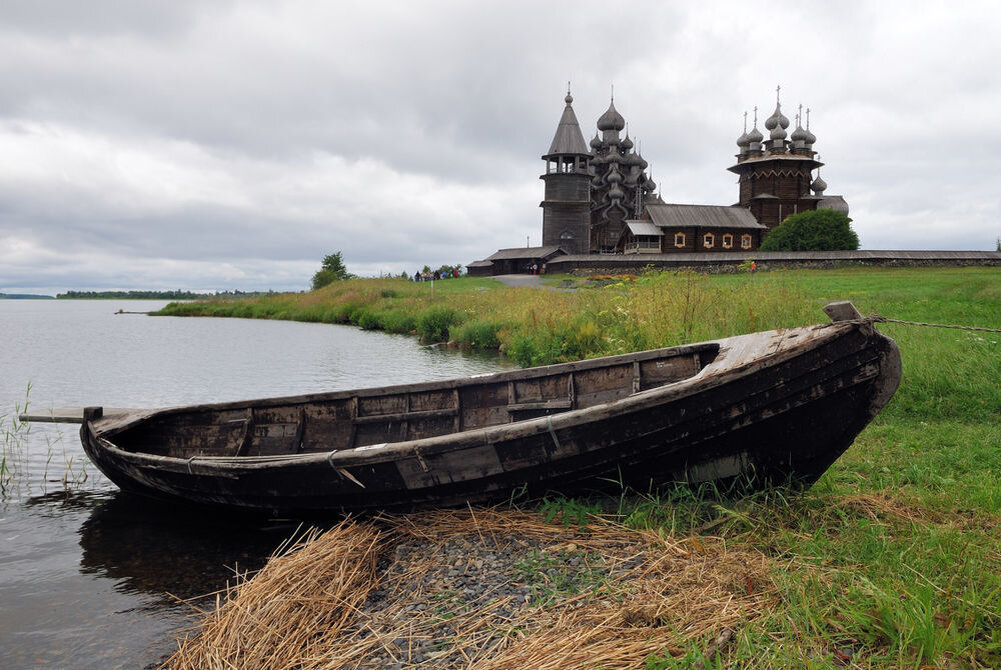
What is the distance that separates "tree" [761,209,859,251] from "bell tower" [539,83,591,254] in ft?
56.8

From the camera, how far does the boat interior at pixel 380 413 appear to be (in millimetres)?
6793

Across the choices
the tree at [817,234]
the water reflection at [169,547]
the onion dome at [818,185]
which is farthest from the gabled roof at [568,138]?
the water reflection at [169,547]

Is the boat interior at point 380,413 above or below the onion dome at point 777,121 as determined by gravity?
below

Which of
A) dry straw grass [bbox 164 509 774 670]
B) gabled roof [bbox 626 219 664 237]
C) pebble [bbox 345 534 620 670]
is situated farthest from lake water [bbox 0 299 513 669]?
gabled roof [bbox 626 219 664 237]

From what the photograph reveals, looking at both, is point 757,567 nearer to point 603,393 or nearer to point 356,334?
point 603,393

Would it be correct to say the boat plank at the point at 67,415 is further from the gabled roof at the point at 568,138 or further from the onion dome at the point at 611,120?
the onion dome at the point at 611,120

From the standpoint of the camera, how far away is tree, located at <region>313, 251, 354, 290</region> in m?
61.1

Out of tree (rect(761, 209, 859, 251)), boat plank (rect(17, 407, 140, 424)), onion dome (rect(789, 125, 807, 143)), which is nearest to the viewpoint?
boat plank (rect(17, 407, 140, 424))

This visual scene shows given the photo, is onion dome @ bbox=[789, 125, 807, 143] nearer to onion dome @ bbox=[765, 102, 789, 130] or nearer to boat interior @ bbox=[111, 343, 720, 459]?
onion dome @ bbox=[765, 102, 789, 130]

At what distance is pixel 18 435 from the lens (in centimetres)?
1049

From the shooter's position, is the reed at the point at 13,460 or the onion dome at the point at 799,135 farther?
the onion dome at the point at 799,135

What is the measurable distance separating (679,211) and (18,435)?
50.6 meters

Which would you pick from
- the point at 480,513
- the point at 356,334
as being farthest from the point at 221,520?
the point at 356,334

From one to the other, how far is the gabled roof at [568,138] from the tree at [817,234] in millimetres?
18570
